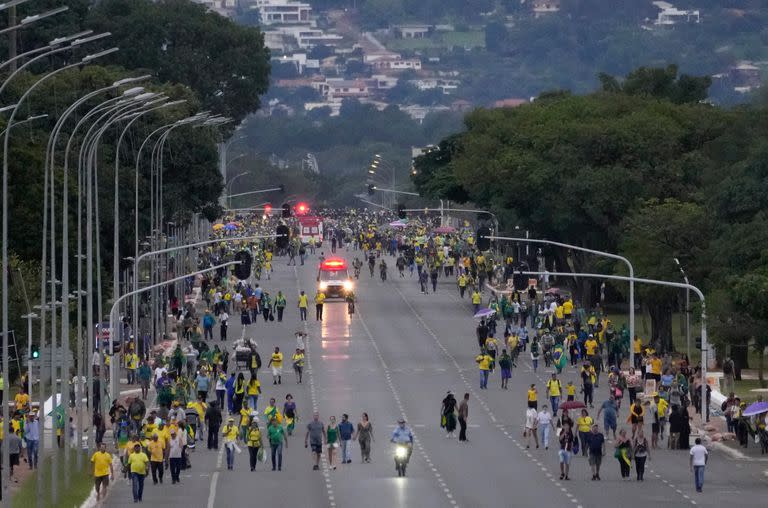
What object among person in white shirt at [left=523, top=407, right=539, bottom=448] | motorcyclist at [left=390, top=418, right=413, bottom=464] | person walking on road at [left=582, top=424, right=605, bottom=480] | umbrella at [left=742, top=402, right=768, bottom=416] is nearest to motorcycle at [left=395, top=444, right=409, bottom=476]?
motorcyclist at [left=390, top=418, right=413, bottom=464]

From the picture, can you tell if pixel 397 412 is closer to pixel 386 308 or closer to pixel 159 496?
pixel 159 496

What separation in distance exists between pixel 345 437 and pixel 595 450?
6.23 m

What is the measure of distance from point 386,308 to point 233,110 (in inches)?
2653

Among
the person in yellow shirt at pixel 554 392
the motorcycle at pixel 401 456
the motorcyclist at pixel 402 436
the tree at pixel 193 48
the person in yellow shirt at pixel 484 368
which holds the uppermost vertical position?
the tree at pixel 193 48

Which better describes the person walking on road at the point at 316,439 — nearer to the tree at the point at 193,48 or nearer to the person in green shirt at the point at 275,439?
the person in green shirt at the point at 275,439

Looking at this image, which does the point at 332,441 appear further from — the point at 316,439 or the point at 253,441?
the point at 253,441

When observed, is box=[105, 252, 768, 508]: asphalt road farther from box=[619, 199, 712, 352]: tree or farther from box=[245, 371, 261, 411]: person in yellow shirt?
box=[619, 199, 712, 352]: tree

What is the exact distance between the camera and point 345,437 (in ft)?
191

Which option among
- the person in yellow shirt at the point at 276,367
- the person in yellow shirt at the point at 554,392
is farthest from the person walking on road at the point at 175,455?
the person in yellow shirt at the point at 276,367

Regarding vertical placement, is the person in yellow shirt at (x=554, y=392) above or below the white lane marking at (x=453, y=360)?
above

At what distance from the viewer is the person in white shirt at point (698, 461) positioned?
53.0 metres

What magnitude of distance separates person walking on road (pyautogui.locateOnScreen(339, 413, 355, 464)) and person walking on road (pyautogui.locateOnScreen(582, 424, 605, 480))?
5.71 meters

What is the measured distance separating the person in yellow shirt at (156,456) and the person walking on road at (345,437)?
4735 mm

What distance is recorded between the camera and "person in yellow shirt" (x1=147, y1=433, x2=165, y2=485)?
55.0m
